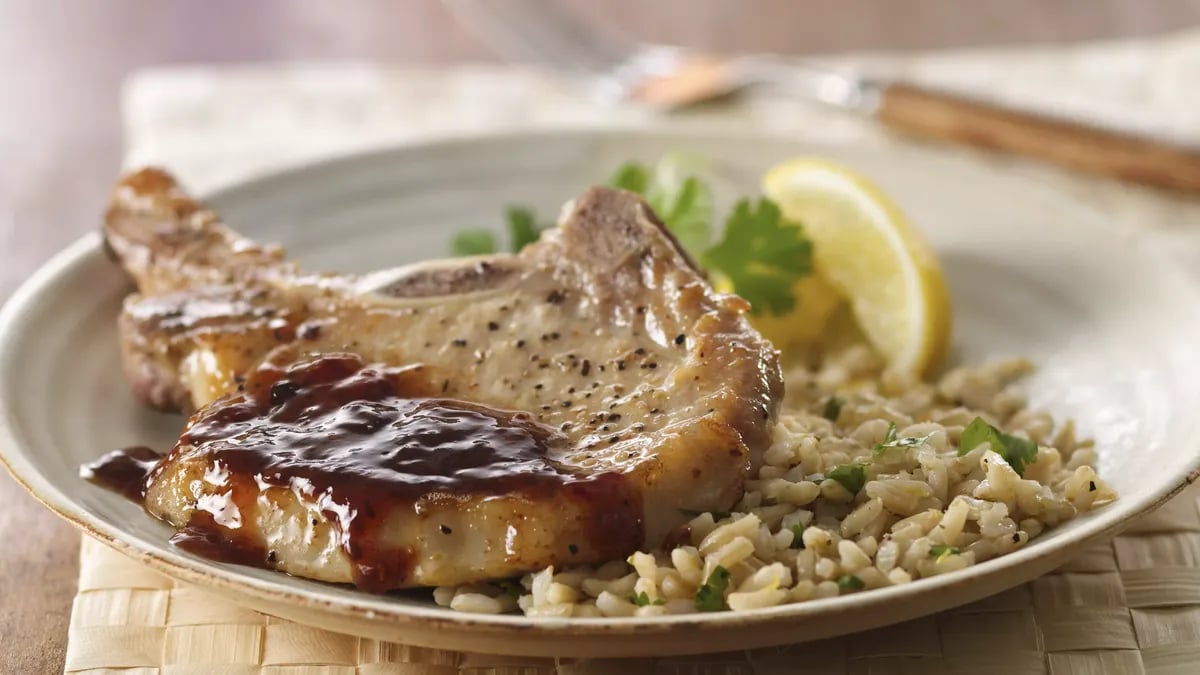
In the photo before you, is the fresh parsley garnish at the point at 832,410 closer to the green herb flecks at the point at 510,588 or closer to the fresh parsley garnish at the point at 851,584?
the fresh parsley garnish at the point at 851,584

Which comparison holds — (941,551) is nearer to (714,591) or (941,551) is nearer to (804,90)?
(714,591)

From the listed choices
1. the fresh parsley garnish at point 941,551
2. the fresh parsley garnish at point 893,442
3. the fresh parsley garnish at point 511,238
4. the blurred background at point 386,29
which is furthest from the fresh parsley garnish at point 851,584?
the blurred background at point 386,29

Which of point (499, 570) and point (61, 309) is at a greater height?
point (61, 309)

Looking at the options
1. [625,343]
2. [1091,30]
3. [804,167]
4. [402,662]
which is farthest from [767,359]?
[1091,30]

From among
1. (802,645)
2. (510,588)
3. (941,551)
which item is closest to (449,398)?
(510,588)

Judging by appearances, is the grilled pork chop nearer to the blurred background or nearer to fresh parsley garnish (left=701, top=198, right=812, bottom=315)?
fresh parsley garnish (left=701, top=198, right=812, bottom=315)

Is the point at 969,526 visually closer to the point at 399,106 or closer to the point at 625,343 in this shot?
the point at 625,343
